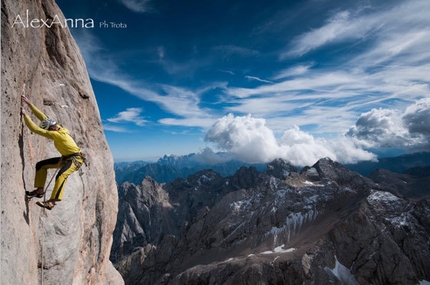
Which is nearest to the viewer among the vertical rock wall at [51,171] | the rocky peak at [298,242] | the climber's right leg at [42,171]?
the vertical rock wall at [51,171]

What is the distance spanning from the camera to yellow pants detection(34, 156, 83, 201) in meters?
A: 10.8

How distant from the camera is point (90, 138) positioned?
59.8ft

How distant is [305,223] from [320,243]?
4181cm

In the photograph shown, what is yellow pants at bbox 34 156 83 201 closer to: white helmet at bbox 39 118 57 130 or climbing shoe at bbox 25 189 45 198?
climbing shoe at bbox 25 189 45 198

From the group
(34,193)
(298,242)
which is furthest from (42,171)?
(298,242)

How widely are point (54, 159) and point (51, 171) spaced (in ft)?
6.89

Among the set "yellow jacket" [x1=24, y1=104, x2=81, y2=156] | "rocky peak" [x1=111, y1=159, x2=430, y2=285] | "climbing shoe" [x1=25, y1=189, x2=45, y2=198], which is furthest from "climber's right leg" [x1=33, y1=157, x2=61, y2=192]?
"rocky peak" [x1=111, y1=159, x2=430, y2=285]

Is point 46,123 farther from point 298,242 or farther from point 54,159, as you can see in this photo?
point 298,242

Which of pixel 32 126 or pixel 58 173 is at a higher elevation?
pixel 32 126

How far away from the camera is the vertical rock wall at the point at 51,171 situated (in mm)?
8672

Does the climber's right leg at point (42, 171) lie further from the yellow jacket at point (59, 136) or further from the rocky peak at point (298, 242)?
the rocky peak at point (298, 242)

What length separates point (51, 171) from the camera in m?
12.8

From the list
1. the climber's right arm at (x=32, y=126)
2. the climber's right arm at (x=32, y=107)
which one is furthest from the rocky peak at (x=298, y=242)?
the climber's right arm at (x=32, y=107)

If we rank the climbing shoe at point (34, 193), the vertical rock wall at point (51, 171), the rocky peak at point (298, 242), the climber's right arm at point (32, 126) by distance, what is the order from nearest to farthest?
the vertical rock wall at point (51, 171), the climber's right arm at point (32, 126), the climbing shoe at point (34, 193), the rocky peak at point (298, 242)
